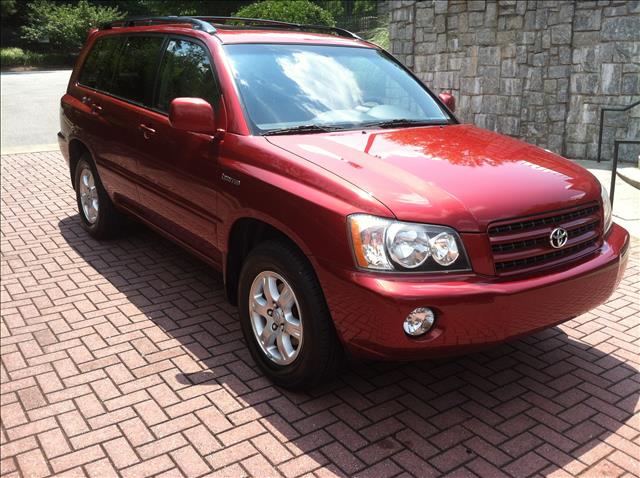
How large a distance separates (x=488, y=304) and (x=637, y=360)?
1662mm

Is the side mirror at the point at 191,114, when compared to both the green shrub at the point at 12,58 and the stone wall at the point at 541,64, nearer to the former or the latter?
the stone wall at the point at 541,64

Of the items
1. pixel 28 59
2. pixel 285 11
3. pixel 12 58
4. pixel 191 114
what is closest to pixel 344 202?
pixel 191 114

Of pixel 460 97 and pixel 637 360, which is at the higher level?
pixel 460 97

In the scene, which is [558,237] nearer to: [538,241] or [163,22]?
[538,241]

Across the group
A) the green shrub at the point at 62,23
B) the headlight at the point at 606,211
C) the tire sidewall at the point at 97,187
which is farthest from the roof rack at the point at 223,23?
the green shrub at the point at 62,23

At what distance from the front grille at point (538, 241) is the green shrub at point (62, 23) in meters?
43.4

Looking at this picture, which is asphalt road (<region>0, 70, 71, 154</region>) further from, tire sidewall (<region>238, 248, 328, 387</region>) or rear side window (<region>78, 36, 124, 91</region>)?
tire sidewall (<region>238, 248, 328, 387</region>)

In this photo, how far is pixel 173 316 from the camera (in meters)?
4.64

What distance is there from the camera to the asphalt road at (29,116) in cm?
1262

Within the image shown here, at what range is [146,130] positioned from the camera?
15.8ft

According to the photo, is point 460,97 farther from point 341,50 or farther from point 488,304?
point 488,304

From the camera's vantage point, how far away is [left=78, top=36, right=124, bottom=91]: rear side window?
5.87m

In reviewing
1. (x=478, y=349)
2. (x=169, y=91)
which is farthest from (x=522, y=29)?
(x=478, y=349)

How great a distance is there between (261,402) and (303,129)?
1.62 metres
